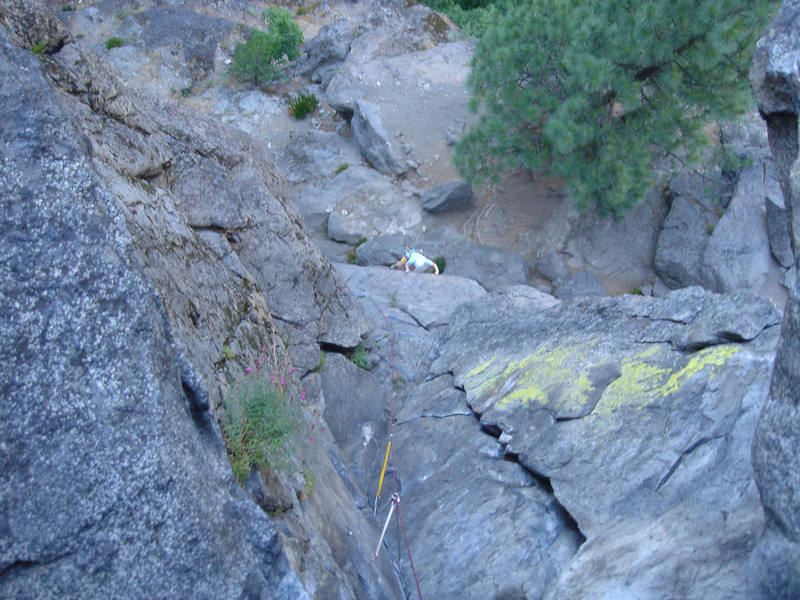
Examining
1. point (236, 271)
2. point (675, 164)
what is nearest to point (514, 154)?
point (675, 164)

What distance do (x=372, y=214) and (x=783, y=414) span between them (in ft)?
36.9

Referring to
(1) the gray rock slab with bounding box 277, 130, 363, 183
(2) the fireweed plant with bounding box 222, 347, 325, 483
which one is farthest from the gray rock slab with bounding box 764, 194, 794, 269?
(2) the fireweed plant with bounding box 222, 347, 325, 483

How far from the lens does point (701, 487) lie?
13.4ft

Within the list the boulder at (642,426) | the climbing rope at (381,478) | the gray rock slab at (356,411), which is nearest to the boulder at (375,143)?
the gray rock slab at (356,411)

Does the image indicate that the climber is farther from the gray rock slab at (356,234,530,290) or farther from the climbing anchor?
the climbing anchor

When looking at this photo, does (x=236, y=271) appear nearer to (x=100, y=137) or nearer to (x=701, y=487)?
(x=100, y=137)

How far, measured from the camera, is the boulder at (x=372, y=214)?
13.5 meters

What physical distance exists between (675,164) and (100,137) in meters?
9.76

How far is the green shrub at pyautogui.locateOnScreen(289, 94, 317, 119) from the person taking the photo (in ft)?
53.9

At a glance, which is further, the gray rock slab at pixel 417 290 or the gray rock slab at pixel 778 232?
the gray rock slab at pixel 778 232

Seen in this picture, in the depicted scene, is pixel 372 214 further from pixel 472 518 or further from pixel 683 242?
pixel 472 518

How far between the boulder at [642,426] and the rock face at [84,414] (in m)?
2.10

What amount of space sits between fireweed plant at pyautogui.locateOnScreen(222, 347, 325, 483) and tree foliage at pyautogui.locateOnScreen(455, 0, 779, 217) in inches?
313

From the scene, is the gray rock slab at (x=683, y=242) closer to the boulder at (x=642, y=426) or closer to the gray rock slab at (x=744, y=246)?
the gray rock slab at (x=744, y=246)
